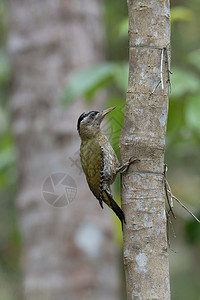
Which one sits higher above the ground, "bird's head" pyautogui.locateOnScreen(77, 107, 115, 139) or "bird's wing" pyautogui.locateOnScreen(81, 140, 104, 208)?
"bird's head" pyautogui.locateOnScreen(77, 107, 115, 139)

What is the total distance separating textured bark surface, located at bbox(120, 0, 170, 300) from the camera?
2.45 metres

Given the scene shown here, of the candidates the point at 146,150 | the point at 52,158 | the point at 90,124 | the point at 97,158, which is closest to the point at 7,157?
the point at 52,158

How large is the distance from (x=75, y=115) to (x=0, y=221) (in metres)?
2.74

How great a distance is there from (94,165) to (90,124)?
450 millimetres

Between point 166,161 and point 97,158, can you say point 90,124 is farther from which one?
point 166,161

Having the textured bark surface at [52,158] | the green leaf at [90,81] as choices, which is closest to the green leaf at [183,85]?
the green leaf at [90,81]

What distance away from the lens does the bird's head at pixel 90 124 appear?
13.1 feet

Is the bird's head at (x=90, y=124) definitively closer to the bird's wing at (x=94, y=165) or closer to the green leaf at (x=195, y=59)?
the bird's wing at (x=94, y=165)

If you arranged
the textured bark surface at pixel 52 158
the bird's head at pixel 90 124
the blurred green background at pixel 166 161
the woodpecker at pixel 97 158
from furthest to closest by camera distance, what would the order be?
the blurred green background at pixel 166 161 < the textured bark surface at pixel 52 158 < the bird's head at pixel 90 124 < the woodpecker at pixel 97 158

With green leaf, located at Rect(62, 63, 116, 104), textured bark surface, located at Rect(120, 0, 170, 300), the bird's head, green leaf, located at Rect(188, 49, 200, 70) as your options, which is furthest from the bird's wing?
textured bark surface, located at Rect(120, 0, 170, 300)

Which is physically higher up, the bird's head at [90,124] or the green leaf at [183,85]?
the green leaf at [183,85]

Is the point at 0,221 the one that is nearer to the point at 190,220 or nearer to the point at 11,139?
the point at 11,139

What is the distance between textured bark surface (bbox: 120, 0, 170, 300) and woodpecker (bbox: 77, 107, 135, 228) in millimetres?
629

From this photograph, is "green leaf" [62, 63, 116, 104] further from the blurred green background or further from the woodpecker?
the blurred green background
